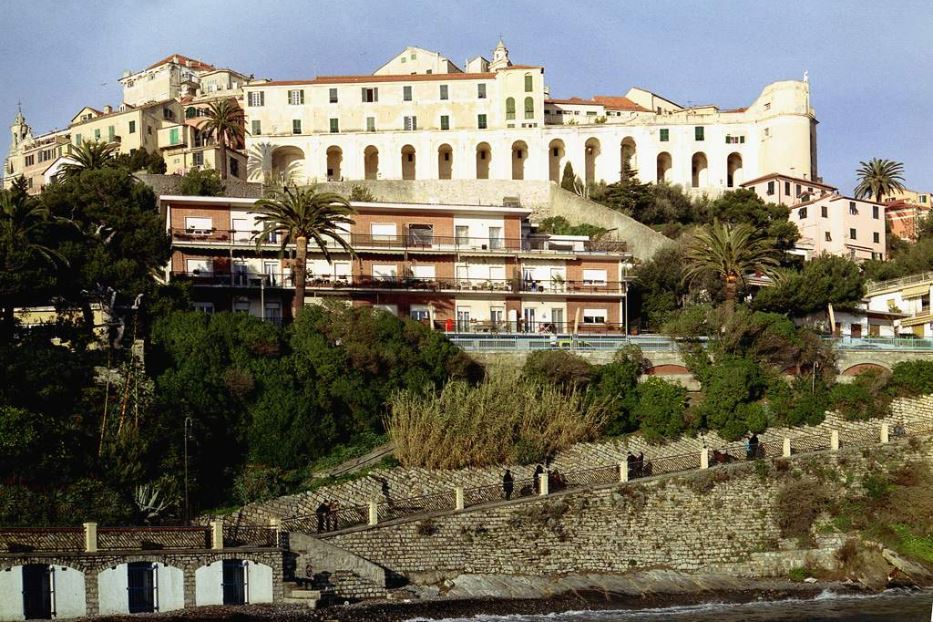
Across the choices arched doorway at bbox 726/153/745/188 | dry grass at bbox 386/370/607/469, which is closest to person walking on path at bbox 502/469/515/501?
dry grass at bbox 386/370/607/469

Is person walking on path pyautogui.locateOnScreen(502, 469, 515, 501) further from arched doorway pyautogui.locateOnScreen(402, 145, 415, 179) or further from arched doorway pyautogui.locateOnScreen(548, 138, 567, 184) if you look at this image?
arched doorway pyautogui.locateOnScreen(402, 145, 415, 179)

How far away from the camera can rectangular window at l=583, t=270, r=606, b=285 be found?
212 ft

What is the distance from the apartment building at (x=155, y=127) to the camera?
95.0 meters

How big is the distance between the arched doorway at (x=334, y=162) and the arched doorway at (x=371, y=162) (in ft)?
5.69

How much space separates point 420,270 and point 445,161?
3382 centimetres

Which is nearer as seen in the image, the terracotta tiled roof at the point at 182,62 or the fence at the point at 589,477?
the fence at the point at 589,477

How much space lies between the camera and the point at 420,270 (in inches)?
2478

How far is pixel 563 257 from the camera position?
64.1 m

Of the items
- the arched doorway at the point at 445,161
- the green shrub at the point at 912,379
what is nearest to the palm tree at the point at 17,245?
the green shrub at the point at 912,379

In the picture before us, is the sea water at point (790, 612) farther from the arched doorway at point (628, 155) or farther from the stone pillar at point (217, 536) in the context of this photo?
the arched doorway at point (628, 155)

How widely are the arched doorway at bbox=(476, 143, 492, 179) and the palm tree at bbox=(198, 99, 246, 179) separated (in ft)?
51.8

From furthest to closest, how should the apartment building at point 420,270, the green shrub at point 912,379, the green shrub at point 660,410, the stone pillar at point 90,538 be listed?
the apartment building at point 420,270, the green shrub at point 912,379, the green shrub at point 660,410, the stone pillar at point 90,538

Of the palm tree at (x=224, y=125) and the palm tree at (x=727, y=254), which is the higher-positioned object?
the palm tree at (x=224, y=125)

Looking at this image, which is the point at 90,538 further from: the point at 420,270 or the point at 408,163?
the point at 408,163
